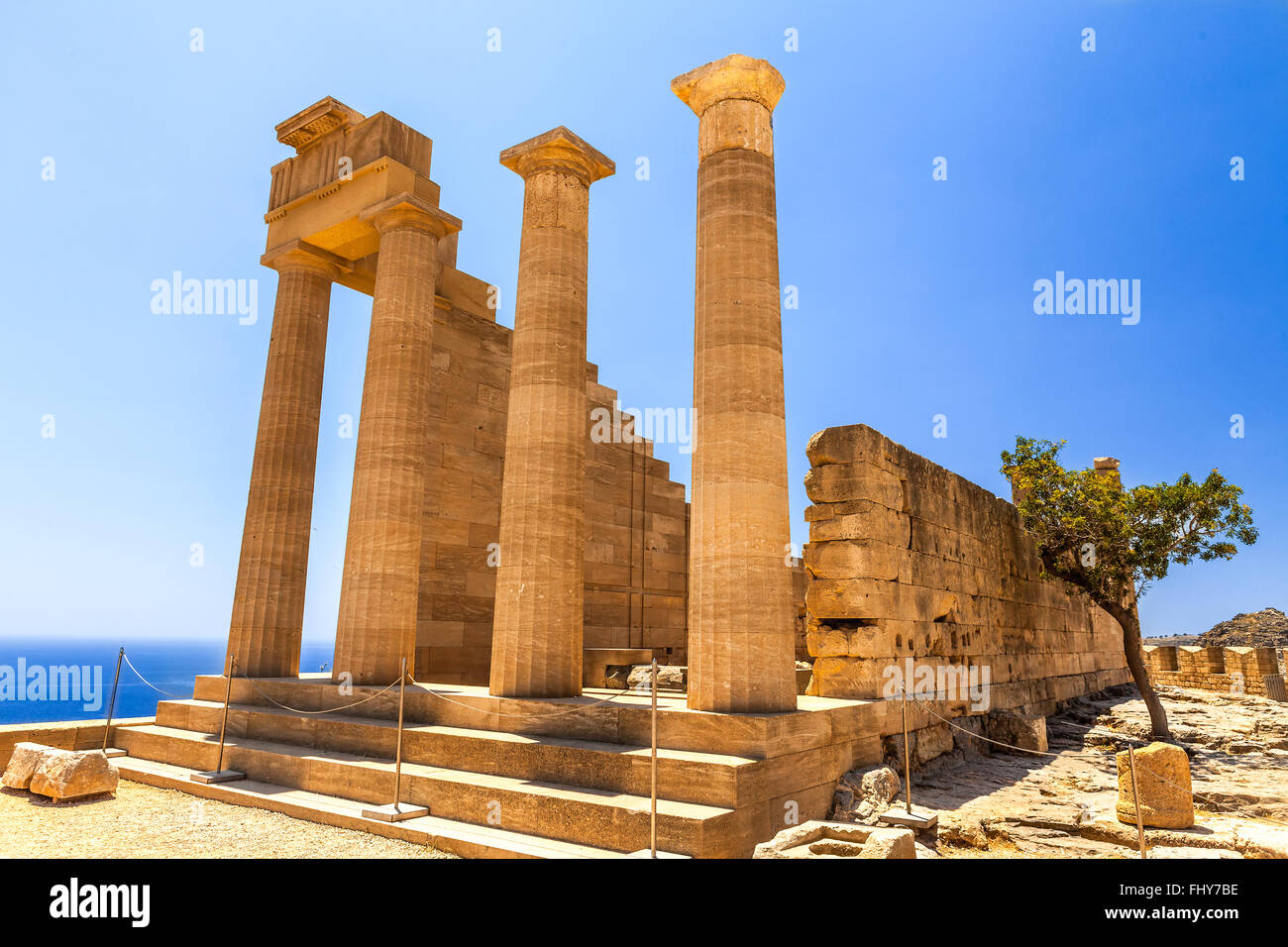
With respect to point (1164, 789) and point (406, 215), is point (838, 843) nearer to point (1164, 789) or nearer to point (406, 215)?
point (1164, 789)

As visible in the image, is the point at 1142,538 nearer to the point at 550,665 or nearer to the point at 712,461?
the point at 712,461

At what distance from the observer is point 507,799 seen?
8617 millimetres

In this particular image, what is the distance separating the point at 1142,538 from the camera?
53.1 feet

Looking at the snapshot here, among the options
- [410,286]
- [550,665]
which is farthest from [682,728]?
[410,286]

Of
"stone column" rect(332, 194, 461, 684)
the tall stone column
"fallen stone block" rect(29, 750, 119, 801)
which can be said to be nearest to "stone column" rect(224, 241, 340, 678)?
"stone column" rect(332, 194, 461, 684)

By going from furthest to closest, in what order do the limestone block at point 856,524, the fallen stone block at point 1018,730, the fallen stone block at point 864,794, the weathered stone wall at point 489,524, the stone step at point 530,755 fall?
the weathered stone wall at point 489,524 < the fallen stone block at point 1018,730 < the limestone block at point 856,524 < the fallen stone block at point 864,794 < the stone step at point 530,755

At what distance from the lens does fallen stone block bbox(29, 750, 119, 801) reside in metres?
10.4

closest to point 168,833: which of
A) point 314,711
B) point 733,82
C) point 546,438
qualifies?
point 314,711

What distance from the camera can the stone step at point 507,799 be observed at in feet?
24.1

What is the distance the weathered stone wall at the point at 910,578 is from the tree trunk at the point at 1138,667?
127 cm

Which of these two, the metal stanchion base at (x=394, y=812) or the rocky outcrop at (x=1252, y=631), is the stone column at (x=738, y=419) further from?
the rocky outcrop at (x=1252, y=631)

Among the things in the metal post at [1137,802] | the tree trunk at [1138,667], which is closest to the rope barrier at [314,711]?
the metal post at [1137,802]

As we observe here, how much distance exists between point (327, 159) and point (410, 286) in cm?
464

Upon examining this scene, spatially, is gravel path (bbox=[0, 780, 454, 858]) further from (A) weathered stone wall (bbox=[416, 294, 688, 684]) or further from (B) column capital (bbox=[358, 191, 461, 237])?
(B) column capital (bbox=[358, 191, 461, 237])
